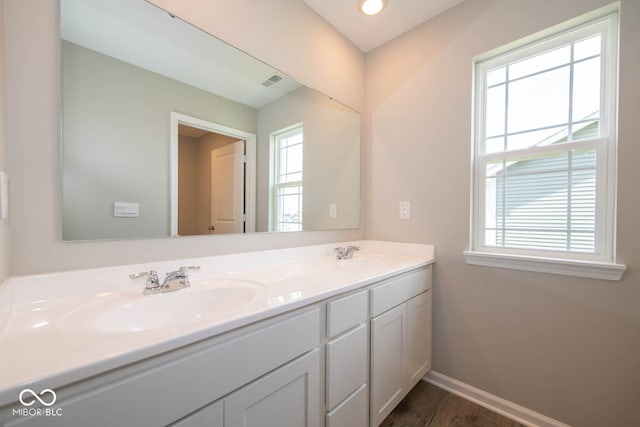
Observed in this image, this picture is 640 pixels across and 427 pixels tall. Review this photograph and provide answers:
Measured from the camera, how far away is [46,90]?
85cm

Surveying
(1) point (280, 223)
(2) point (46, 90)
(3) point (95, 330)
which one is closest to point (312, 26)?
(1) point (280, 223)

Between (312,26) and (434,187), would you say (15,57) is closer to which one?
(312,26)

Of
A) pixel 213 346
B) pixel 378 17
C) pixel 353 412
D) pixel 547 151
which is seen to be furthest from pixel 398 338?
pixel 378 17

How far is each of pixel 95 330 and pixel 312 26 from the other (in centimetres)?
195

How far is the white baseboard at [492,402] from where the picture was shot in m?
1.35

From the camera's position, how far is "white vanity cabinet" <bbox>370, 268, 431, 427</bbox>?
48.7 inches

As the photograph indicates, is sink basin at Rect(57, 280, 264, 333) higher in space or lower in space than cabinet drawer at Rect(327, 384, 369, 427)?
higher

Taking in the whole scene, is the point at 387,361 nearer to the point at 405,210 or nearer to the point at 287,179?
the point at 405,210

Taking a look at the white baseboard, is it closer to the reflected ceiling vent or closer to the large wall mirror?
the large wall mirror

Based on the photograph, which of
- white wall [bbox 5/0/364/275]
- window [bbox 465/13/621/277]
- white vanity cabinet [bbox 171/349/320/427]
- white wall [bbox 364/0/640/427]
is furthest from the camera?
window [bbox 465/13/621/277]

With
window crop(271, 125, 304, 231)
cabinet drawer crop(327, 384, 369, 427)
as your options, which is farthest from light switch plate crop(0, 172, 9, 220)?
cabinet drawer crop(327, 384, 369, 427)

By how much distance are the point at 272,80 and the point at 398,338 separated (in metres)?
1.64

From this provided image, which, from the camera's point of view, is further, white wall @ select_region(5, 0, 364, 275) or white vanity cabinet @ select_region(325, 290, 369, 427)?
white vanity cabinet @ select_region(325, 290, 369, 427)

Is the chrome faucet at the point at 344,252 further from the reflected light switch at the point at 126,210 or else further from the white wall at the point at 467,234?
the reflected light switch at the point at 126,210
